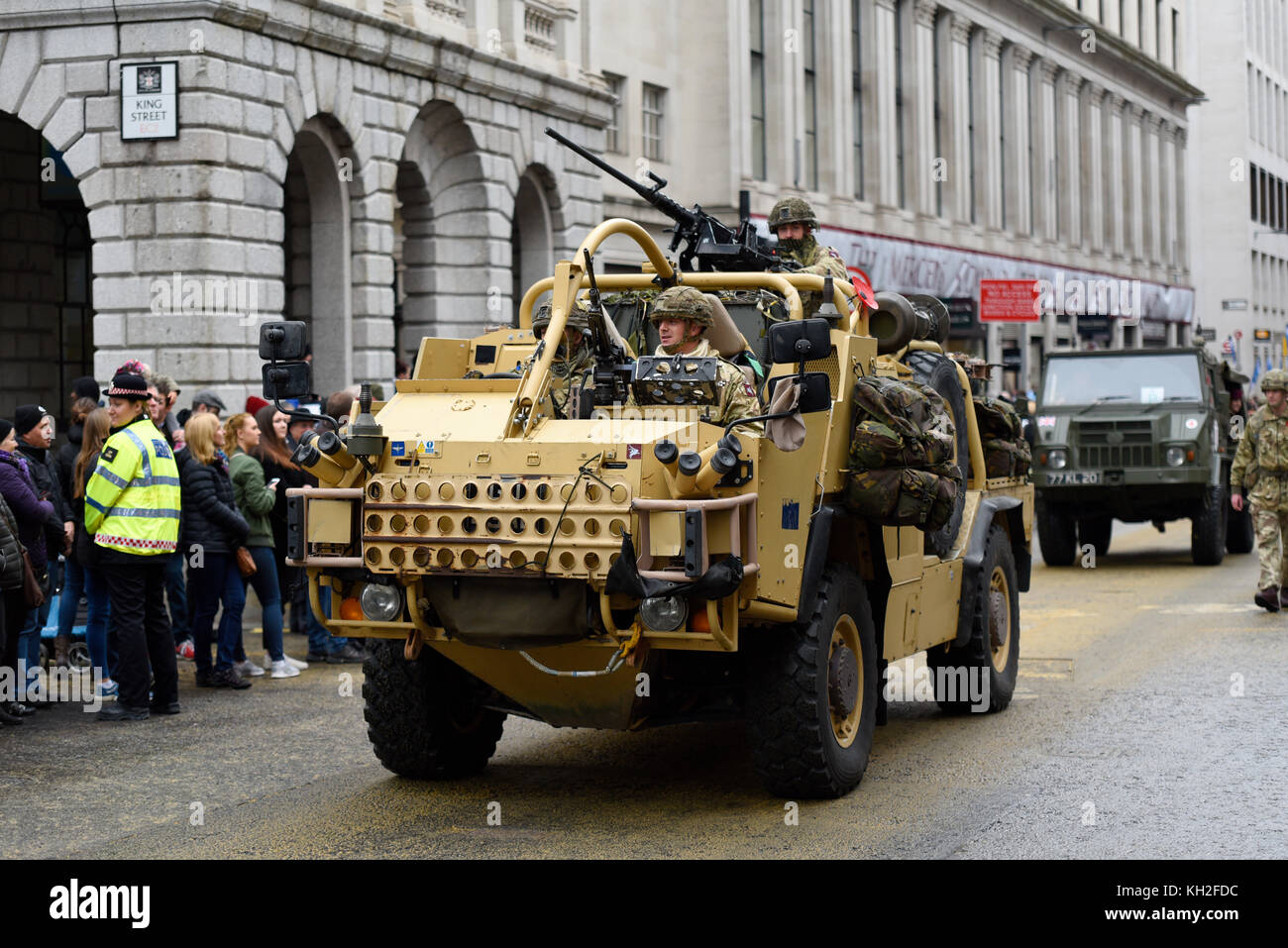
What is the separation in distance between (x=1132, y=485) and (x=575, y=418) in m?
12.7

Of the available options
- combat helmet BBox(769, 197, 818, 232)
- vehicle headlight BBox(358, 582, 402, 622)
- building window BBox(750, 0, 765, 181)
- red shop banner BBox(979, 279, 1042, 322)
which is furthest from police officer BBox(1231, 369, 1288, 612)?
building window BBox(750, 0, 765, 181)

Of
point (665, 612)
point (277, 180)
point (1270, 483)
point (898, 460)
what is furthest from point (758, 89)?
point (665, 612)

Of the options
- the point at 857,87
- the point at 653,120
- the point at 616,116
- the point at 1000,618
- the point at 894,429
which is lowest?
the point at 1000,618

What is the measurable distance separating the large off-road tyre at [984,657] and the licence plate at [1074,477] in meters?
8.90

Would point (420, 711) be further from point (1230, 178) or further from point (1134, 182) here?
point (1230, 178)

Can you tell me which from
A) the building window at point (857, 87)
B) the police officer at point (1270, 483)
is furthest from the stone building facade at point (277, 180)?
the building window at point (857, 87)

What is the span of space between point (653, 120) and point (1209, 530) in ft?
56.0

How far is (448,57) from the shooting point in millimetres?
24156

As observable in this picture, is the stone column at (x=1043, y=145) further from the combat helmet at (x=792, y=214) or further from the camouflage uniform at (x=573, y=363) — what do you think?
the camouflage uniform at (x=573, y=363)

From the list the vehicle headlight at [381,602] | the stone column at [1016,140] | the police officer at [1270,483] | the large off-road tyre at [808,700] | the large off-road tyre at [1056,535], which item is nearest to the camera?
the vehicle headlight at [381,602]

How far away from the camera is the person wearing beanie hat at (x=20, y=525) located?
10.7 metres

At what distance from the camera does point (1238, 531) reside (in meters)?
21.5

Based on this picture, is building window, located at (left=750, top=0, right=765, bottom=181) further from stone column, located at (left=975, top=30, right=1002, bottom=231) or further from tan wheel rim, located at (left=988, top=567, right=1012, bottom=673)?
tan wheel rim, located at (left=988, top=567, right=1012, bottom=673)

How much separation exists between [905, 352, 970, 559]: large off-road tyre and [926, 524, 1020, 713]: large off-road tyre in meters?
0.33
